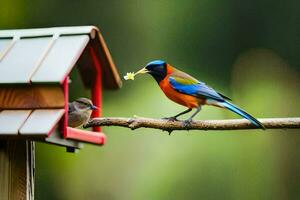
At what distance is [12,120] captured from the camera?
8.70 ft

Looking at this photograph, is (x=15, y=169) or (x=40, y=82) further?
(x=15, y=169)

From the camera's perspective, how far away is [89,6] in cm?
584

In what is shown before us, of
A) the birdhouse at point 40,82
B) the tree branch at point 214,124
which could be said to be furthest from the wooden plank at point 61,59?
the tree branch at point 214,124

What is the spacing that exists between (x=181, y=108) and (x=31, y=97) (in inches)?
96.8

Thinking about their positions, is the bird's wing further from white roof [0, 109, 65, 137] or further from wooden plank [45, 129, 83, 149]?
white roof [0, 109, 65, 137]

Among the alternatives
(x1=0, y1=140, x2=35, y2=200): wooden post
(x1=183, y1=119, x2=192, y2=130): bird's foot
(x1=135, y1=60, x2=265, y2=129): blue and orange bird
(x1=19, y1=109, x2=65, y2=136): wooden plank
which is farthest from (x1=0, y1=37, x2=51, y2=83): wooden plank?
(x1=135, y1=60, x2=265, y2=129): blue and orange bird

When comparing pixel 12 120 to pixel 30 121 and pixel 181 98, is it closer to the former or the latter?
pixel 30 121

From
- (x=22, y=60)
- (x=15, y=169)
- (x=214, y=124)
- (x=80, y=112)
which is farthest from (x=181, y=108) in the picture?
(x=22, y=60)

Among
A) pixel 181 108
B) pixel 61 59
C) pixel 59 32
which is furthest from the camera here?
pixel 181 108

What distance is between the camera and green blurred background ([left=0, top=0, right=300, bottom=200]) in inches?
211

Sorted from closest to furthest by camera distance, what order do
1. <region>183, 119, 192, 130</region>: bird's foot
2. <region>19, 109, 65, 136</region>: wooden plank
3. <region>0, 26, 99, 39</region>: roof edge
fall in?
<region>19, 109, 65, 136</region>: wooden plank
<region>0, 26, 99, 39</region>: roof edge
<region>183, 119, 192, 130</region>: bird's foot

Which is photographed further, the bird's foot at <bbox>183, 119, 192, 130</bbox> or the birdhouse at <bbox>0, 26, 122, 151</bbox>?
the bird's foot at <bbox>183, 119, 192, 130</bbox>

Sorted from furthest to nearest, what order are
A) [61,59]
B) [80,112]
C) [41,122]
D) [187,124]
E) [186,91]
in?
[186,91] < [187,124] < [80,112] < [61,59] < [41,122]

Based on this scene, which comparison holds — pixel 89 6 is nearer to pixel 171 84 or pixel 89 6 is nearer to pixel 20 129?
pixel 171 84
